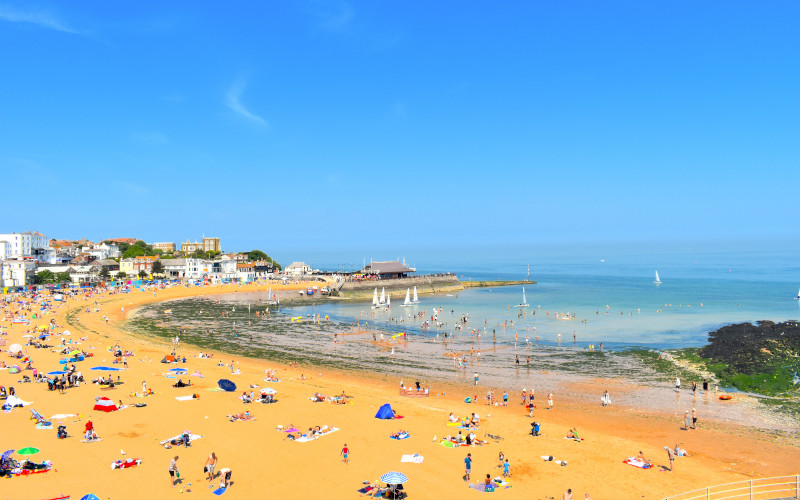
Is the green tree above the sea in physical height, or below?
above

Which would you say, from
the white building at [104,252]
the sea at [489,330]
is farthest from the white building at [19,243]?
the sea at [489,330]

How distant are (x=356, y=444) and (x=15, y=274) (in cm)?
10318

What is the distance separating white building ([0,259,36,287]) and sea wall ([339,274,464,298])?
60102 millimetres

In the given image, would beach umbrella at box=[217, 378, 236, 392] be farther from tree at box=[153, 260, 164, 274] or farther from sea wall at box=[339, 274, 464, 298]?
tree at box=[153, 260, 164, 274]

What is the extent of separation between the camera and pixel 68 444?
1928cm

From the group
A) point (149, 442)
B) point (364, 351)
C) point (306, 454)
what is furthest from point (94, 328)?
point (306, 454)

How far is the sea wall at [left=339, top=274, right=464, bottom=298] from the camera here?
90812mm

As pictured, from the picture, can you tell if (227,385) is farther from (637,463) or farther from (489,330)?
(489,330)

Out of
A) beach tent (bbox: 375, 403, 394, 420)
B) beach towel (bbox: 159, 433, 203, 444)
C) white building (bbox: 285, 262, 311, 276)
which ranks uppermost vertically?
white building (bbox: 285, 262, 311, 276)

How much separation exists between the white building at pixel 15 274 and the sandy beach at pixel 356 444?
3185 inches

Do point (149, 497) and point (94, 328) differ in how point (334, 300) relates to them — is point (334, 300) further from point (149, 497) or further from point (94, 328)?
point (149, 497)

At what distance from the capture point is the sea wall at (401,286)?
90.8m

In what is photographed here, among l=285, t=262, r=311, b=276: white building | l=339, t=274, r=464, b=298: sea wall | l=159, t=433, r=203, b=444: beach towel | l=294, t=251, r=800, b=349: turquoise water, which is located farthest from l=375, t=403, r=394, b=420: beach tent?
l=285, t=262, r=311, b=276: white building

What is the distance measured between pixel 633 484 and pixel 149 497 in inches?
599
